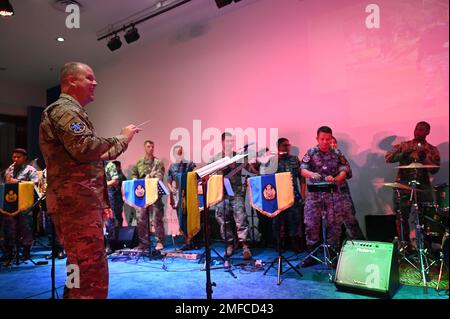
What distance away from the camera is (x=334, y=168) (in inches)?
182

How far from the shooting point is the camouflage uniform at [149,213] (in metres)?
6.03

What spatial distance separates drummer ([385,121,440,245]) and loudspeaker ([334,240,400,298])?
1.52 metres

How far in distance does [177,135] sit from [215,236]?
2.42 metres

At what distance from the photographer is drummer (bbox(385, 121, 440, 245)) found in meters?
4.68

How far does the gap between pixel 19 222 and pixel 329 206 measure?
4.77 m

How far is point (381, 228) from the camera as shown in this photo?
5.22 m

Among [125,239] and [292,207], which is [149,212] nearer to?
[125,239]

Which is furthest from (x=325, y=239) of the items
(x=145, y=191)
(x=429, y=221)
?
(x=145, y=191)

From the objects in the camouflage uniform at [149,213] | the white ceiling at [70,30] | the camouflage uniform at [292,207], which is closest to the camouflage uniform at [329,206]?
the camouflage uniform at [292,207]

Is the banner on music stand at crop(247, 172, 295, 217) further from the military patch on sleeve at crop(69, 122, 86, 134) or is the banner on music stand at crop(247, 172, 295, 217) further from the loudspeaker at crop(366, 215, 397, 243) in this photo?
the military patch on sleeve at crop(69, 122, 86, 134)

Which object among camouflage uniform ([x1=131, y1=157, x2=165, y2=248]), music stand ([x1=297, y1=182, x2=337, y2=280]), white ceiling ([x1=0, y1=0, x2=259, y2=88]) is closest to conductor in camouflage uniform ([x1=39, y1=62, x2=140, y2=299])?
music stand ([x1=297, y1=182, x2=337, y2=280])

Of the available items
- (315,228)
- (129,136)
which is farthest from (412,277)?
(129,136)

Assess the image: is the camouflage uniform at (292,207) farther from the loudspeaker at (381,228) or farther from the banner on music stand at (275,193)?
the banner on music stand at (275,193)
